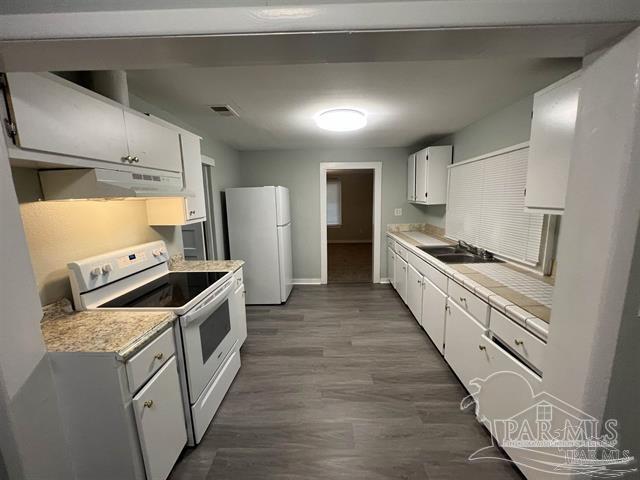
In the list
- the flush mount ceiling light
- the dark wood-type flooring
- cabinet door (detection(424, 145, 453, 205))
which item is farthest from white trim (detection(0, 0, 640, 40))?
the dark wood-type flooring

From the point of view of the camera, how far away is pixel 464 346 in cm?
192

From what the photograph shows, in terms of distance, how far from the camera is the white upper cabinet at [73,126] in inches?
37.6

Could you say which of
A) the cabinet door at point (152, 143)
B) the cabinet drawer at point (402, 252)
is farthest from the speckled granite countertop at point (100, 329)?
the cabinet drawer at point (402, 252)

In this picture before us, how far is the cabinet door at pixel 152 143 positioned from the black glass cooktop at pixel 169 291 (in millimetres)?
839

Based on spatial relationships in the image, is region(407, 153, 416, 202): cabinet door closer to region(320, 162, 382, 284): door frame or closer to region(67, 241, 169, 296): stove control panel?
region(320, 162, 382, 284): door frame

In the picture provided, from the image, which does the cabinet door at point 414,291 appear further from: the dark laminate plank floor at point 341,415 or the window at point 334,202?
the window at point 334,202

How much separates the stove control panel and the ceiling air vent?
1242 mm

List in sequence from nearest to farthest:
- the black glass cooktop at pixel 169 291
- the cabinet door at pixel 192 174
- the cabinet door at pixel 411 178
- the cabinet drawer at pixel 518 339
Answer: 1. the cabinet drawer at pixel 518 339
2. the black glass cooktop at pixel 169 291
3. the cabinet door at pixel 192 174
4. the cabinet door at pixel 411 178

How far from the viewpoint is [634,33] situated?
0.67 m

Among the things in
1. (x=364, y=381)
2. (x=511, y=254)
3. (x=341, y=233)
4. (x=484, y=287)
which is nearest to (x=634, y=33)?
(x=484, y=287)

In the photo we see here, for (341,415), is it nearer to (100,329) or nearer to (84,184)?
(100,329)

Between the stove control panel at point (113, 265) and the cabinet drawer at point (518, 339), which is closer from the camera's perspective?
the cabinet drawer at point (518, 339)

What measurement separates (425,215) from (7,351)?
4.61 m

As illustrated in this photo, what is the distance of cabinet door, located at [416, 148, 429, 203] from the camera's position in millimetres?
3531
